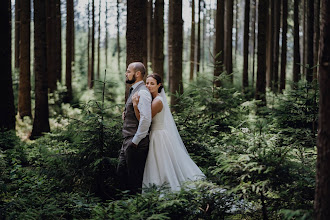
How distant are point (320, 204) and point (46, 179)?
495 cm

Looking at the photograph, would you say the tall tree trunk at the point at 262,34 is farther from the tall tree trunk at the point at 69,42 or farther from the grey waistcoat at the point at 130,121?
the tall tree trunk at the point at 69,42

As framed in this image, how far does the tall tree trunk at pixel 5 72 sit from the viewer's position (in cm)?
977

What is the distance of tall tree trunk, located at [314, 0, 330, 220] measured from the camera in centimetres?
366

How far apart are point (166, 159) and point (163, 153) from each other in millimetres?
118

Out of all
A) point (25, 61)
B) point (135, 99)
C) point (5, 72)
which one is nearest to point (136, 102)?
point (135, 99)

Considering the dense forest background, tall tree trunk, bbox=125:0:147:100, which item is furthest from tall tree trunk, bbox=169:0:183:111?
tall tree trunk, bbox=125:0:147:100

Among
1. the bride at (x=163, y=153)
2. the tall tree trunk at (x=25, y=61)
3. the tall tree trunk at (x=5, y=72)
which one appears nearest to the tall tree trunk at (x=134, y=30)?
the bride at (x=163, y=153)

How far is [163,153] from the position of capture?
6.02 meters

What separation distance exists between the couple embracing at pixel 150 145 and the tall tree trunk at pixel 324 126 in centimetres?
242

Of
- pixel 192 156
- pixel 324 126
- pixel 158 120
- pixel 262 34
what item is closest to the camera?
pixel 324 126

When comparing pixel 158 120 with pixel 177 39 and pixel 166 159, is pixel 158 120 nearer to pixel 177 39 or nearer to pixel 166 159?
pixel 166 159

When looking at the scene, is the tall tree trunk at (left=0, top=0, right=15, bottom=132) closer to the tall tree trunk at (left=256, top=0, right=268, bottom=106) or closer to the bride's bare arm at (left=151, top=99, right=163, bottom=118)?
the bride's bare arm at (left=151, top=99, right=163, bottom=118)

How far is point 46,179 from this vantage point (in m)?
6.66

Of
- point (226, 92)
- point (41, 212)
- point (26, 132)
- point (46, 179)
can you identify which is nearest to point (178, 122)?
point (226, 92)
